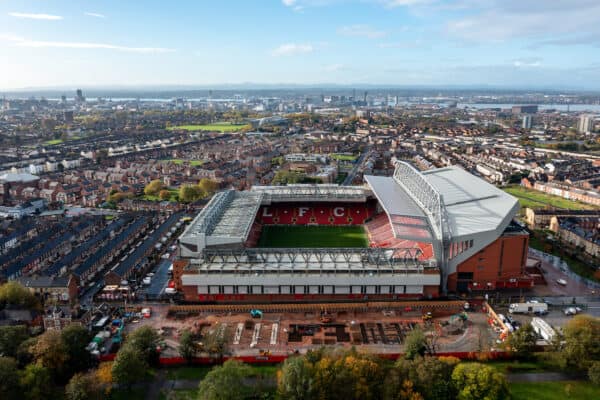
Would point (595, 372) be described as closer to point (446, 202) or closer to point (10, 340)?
point (446, 202)

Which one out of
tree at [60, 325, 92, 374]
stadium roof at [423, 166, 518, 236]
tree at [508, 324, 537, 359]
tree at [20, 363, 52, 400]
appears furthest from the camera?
stadium roof at [423, 166, 518, 236]

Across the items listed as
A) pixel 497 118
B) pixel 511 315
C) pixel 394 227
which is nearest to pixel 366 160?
pixel 394 227

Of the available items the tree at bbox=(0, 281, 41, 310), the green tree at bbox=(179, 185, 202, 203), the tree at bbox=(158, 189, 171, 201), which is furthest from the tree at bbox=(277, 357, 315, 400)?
the tree at bbox=(158, 189, 171, 201)

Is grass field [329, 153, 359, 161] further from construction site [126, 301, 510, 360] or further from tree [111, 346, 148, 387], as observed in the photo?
tree [111, 346, 148, 387]

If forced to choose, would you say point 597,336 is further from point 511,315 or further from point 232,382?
point 232,382

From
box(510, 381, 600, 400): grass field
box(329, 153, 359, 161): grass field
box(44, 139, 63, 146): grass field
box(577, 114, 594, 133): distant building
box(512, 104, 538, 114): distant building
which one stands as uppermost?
box(512, 104, 538, 114): distant building

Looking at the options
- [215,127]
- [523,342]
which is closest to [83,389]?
[523,342]

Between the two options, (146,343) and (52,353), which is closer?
(52,353)
